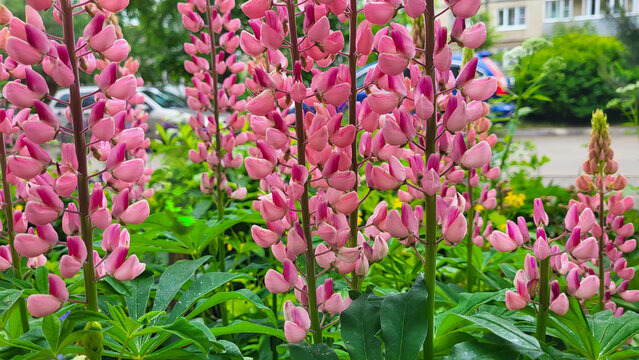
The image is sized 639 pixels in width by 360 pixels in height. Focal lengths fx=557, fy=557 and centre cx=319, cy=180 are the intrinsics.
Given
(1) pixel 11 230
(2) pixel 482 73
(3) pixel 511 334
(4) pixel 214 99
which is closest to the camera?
(3) pixel 511 334

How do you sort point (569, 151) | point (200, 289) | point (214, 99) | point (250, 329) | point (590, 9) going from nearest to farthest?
1. point (250, 329)
2. point (200, 289)
3. point (214, 99)
4. point (569, 151)
5. point (590, 9)

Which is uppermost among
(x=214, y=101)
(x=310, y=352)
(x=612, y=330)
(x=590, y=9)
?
(x=214, y=101)

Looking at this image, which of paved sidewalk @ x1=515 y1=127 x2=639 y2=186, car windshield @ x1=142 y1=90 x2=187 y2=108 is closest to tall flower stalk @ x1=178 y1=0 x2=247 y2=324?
paved sidewalk @ x1=515 y1=127 x2=639 y2=186

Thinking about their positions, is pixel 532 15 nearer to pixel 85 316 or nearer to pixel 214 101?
pixel 214 101

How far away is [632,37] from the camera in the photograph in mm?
7922

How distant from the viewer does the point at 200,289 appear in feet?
3.64

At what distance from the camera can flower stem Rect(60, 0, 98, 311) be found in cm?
89

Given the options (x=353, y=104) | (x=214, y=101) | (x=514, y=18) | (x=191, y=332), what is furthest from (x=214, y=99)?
(x=514, y=18)

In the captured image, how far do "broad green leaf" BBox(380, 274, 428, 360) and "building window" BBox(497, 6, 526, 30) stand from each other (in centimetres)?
2655

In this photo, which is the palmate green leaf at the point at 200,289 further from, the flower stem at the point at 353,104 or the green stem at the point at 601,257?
the green stem at the point at 601,257

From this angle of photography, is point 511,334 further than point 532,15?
No

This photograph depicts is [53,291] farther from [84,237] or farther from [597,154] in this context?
[597,154]

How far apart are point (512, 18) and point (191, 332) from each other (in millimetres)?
27037

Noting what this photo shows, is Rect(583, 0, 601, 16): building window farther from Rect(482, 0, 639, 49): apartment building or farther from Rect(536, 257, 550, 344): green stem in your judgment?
Rect(536, 257, 550, 344): green stem
